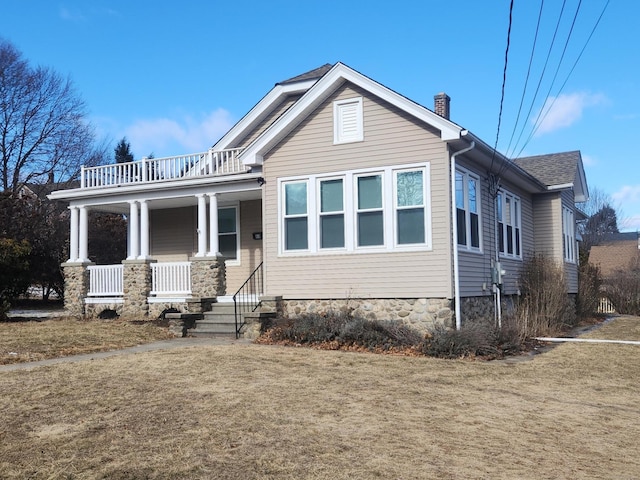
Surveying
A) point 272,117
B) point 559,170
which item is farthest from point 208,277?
point 559,170

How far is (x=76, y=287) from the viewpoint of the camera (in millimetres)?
18734

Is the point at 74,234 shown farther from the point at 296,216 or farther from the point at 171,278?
the point at 296,216

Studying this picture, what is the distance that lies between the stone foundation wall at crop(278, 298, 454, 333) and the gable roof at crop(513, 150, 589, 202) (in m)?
8.64

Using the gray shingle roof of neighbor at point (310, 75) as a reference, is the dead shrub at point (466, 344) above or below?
below

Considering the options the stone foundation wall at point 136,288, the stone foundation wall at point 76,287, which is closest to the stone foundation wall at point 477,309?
the stone foundation wall at point 136,288

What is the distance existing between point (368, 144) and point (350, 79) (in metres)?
1.46

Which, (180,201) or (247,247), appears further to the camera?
(180,201)

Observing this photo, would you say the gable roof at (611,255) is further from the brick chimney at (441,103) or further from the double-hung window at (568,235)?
the brick chimney at (441,103)

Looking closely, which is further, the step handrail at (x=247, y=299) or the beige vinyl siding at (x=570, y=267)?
the beige vinyl siding at (x=570, y=267)

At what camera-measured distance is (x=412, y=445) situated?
5719mm

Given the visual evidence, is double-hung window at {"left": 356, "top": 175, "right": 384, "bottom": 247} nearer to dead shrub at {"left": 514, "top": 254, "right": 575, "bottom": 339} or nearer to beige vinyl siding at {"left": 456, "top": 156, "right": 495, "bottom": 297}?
beige vinyl siding at {"left": 456, "top": 156, "right": 495, "bottom": 297}

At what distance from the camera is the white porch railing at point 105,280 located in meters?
18.3

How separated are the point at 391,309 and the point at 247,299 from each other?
13.5ft

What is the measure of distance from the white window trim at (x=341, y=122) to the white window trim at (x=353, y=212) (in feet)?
2.40
